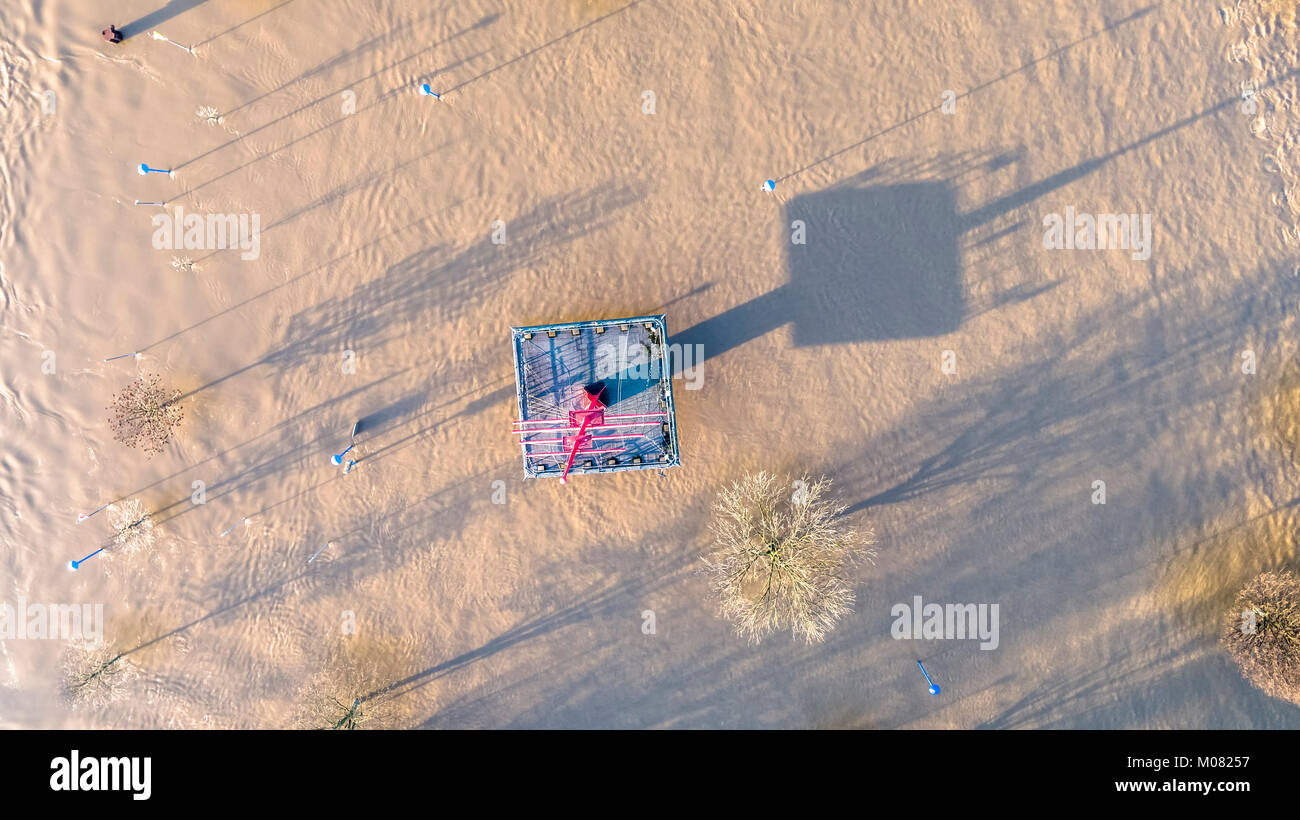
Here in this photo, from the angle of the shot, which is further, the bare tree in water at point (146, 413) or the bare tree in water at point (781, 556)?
the bare tree in water at point (146, 413)

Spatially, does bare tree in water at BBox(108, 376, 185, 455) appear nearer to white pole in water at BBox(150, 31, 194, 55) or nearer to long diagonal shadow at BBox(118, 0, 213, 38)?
white pole in water at BBox(150, 31, 194, 55)

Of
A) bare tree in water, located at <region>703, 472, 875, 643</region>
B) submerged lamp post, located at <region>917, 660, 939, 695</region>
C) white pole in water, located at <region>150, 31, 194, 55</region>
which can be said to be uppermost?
white pole in water, located at <region>150, 31, 194, 55</region>

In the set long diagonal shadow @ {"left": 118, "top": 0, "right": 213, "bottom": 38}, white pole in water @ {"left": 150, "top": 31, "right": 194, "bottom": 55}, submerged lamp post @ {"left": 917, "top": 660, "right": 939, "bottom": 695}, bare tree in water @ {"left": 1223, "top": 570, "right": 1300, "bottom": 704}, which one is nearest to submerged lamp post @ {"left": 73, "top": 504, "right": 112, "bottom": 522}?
white pole in water @ {"left": 150, "top": 31, "right": 194, "bottom": 55}

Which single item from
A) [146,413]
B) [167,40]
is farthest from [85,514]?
[167,40]

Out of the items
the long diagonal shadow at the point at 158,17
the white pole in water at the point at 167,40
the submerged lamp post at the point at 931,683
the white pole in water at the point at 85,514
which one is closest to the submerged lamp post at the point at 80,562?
the white pole in water at the point at 85,514

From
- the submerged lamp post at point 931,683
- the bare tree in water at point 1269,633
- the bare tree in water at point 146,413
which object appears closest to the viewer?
the bare tree in water at point 1269,633

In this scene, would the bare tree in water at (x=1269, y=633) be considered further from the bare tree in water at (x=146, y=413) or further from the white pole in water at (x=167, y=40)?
the white pole in water at (x=167, y=40)

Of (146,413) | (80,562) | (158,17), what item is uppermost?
(158,17)

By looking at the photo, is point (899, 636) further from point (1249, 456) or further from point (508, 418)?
point (508, 418)

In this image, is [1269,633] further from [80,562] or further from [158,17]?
A: [158,17]
